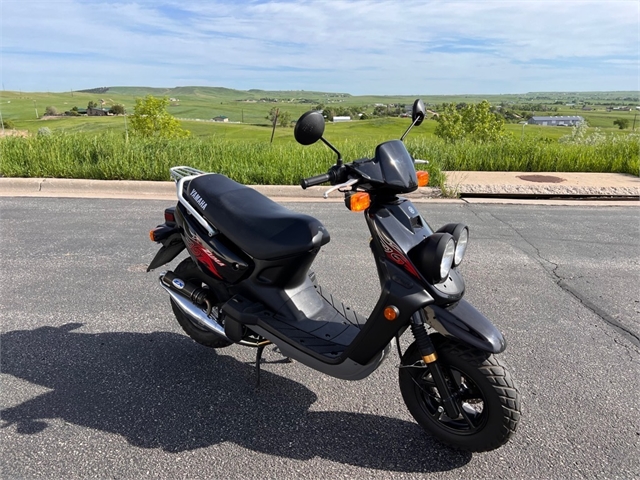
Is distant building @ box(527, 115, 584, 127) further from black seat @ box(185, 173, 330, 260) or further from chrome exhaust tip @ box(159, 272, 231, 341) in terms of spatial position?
chrome exhaust tip @ box(159, 272, 231, 341)

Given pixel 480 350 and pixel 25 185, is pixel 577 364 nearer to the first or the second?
pixel 480 350

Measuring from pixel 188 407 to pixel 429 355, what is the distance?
56.5 inches

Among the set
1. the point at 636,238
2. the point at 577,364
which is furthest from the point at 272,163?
the point at 577,364

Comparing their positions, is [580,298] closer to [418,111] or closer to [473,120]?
[418,111]

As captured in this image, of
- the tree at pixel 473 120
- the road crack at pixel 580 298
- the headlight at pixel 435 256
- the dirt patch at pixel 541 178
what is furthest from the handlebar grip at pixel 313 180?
the tree at pixel 473 120

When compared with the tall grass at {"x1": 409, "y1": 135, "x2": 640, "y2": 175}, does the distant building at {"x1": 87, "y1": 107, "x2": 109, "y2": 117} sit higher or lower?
higher

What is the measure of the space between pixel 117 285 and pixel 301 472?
2.86m

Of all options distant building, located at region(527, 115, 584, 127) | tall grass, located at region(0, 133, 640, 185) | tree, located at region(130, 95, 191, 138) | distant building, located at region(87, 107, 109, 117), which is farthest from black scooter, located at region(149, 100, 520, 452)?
distant building, located at region(87, 107, 109, 117)

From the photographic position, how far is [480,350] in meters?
2.22

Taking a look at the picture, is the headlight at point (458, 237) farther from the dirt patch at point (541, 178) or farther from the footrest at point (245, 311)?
the dirt patch at point (541, 178)

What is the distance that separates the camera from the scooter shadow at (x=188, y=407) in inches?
98.2

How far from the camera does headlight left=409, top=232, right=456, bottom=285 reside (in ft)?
7.29

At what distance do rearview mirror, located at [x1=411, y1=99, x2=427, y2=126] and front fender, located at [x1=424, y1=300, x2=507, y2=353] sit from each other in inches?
45.0

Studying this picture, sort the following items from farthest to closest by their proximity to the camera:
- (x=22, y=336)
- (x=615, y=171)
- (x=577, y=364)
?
(x=615, y=171), (x=22, y=336), (x=577, y=364)
